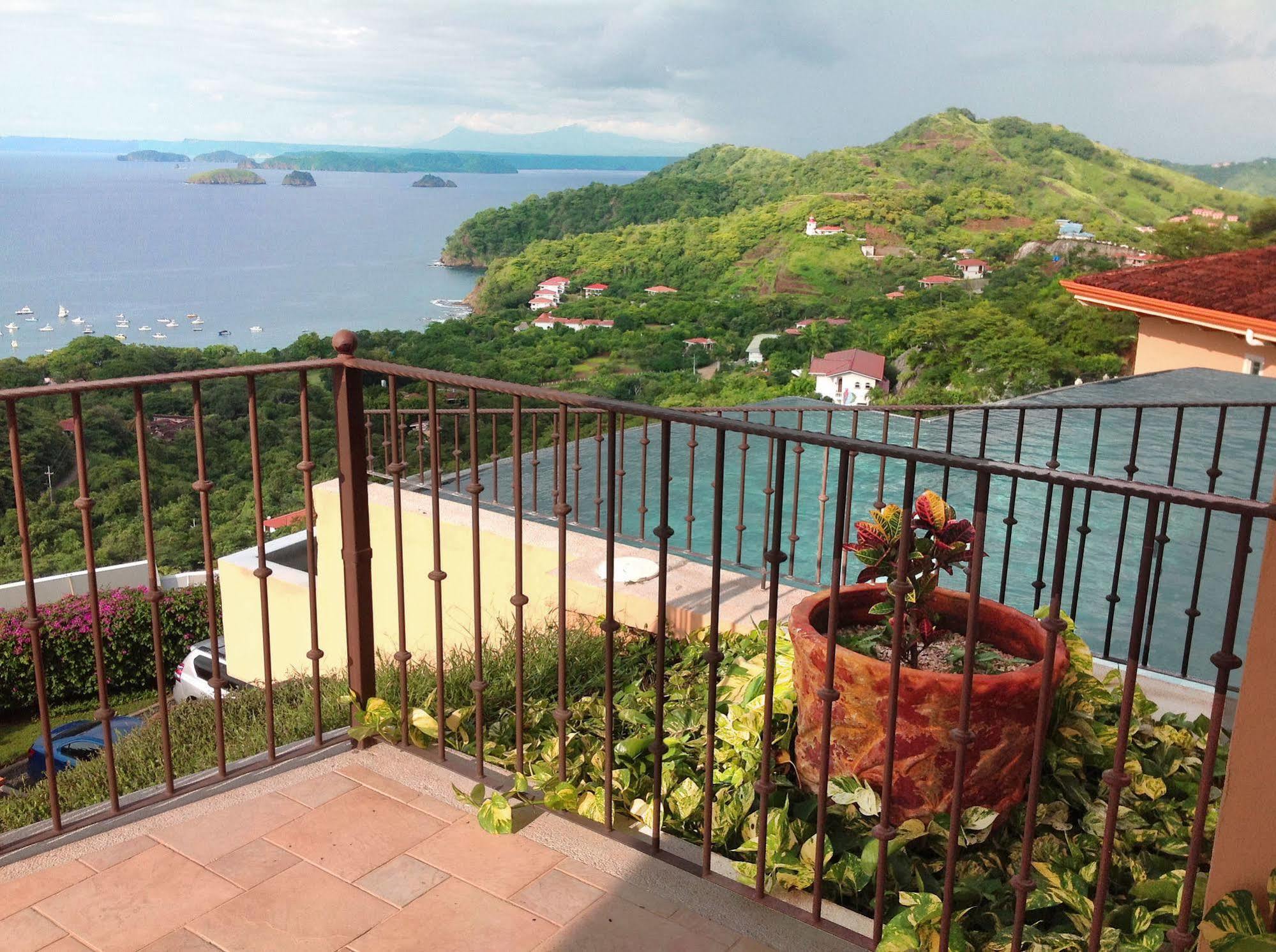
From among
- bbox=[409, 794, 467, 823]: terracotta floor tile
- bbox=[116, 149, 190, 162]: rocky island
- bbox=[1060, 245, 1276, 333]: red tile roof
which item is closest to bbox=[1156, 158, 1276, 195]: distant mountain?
bbox=[1060, 245, 1276, 333]: red tile roof

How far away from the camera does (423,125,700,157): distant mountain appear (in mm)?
143300

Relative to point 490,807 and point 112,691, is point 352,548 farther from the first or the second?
point 112,691

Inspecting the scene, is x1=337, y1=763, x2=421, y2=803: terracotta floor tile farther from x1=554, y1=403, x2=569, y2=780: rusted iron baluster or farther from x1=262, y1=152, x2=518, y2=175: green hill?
x1=262, y1=152, x2=518, y2=175: green hill

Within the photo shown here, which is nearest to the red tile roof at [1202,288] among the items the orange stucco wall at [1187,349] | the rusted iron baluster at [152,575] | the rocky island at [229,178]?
the orange stucco wall at [1187,349]

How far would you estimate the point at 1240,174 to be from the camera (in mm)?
71375

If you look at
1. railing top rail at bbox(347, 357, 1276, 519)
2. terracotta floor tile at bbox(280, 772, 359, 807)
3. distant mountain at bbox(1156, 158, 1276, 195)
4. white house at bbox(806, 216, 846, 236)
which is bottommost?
terracotta floor tile at bbox(280, 772, 359, 807)

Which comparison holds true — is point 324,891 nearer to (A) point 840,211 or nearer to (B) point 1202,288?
(B) point 1202,288

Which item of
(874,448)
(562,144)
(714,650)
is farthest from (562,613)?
(562,144)

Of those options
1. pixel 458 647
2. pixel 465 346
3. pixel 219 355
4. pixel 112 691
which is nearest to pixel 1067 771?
pixel 458 647

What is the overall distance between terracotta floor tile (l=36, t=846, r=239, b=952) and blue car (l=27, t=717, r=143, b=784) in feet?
20.5

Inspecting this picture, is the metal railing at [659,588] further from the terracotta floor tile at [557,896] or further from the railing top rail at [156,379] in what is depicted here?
the terracotta floor tile at [557,896]

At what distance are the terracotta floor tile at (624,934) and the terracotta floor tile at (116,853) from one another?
88cm

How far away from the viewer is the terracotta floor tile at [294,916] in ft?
5.82

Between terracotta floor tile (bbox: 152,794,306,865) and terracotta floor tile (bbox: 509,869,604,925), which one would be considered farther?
terracotta floor tile (bbox: 152,794,306,865)
